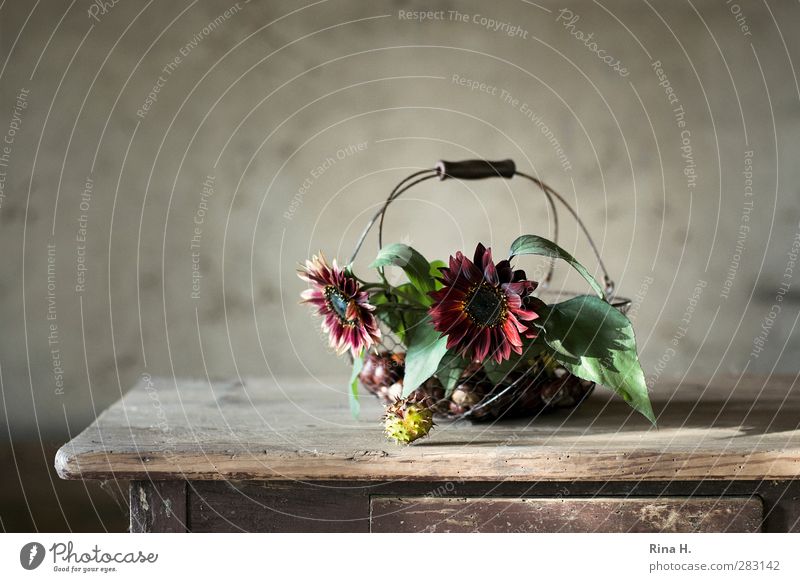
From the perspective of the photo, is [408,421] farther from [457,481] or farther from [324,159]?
[324,159]

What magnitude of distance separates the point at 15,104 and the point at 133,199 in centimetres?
26

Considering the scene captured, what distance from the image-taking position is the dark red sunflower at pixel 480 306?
693 millimetres

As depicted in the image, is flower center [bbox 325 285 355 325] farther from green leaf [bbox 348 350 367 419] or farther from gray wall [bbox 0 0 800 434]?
gray wall [bbox 0 0 800 434]

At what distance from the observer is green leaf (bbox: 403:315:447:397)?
2.31 feet

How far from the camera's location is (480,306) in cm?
70

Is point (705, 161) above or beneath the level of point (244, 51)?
beneath

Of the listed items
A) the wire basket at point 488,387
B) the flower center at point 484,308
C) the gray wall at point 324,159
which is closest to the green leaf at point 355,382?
the wire basket at point 488,387

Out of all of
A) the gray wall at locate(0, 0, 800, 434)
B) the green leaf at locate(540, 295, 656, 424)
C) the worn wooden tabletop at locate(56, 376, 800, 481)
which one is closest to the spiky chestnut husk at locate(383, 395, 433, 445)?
the worn wooden tabletop at locate(56, 376, 800, 481)

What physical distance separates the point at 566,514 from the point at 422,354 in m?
0.18
